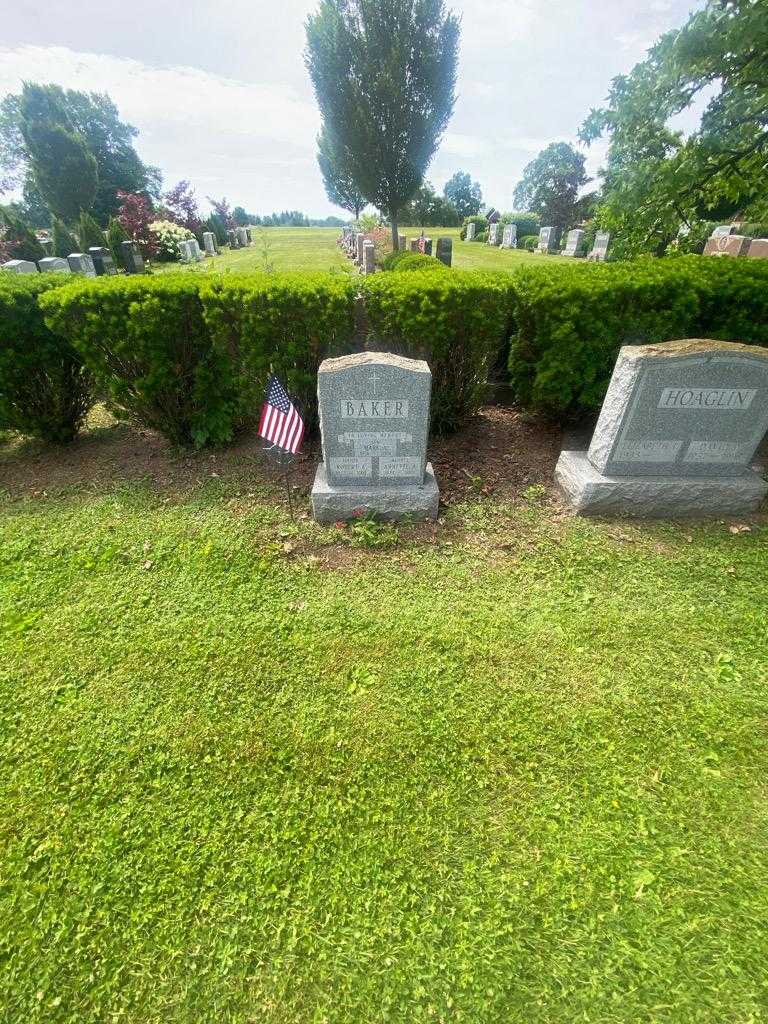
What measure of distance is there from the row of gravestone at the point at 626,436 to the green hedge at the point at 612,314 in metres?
0.71

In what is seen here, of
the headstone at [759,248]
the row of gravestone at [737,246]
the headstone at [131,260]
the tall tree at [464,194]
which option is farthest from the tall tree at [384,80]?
the tall tree at [464,194]

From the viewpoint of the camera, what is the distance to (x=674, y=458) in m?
4.08

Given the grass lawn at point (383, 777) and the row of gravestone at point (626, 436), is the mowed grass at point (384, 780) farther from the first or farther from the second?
the row of gravestone at point (626, 436)

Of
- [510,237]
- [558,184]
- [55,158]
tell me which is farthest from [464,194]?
[55,158]

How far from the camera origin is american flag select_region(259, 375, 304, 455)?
A: 368cm

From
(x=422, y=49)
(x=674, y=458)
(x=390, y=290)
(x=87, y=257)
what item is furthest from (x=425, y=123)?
(x=674, y=458)

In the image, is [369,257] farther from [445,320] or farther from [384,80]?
[445,320]

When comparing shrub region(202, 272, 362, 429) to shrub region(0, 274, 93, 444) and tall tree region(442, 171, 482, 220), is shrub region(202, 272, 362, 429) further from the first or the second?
tall tree region(442, 171, 482, 220)

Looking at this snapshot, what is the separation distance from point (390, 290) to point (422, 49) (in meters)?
21.1

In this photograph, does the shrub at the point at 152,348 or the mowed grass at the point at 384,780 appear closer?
the mowed grass at the point at 384,780

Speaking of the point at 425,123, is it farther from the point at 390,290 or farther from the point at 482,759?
the point at 482,759

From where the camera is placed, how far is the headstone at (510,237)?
1098 inches

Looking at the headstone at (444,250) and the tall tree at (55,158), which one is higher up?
the tall tree at (55,158)

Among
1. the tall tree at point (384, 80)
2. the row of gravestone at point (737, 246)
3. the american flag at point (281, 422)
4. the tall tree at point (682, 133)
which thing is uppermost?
the tall tree at point (384, 80)
